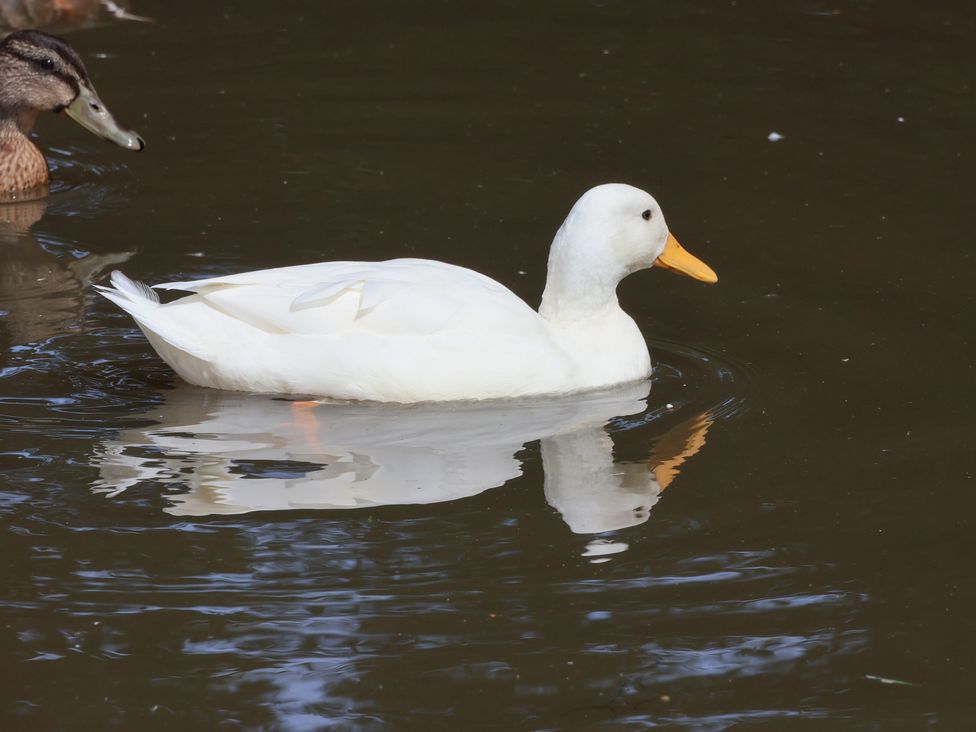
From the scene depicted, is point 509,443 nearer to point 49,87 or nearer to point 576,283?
point 576,283

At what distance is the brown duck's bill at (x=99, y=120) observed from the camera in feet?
30.1

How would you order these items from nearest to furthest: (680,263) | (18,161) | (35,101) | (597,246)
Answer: (597,246) → (680,263) → (18,161) → (35,101)

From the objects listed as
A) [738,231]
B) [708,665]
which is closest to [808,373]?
[738,231]

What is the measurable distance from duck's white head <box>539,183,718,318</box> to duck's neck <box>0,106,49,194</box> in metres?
3.86

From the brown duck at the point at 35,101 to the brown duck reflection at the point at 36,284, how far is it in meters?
0.54

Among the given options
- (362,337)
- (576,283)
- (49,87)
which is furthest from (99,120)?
(576,283)

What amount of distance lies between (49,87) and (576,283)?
429 cm

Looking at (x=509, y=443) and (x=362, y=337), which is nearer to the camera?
(x=509, y=443)

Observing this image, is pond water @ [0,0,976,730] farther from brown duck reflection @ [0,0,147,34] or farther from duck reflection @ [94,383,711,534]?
brown duck reflection @ [0,0,147,34]

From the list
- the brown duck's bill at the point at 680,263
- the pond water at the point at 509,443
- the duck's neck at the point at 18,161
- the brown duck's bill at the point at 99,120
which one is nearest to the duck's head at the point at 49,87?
the brown duck's bill at the point at 99,120

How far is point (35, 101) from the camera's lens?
9508 mm

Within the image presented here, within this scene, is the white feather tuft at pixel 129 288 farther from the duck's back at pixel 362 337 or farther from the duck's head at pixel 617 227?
the duck's head at pixel 617 227

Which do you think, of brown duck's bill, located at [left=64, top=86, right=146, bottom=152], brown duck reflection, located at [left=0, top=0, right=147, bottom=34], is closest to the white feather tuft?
brown duck's bill, located at [left=64, top=86, right=146, bottom=152]

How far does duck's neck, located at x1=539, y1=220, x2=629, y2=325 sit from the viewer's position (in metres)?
6.57
